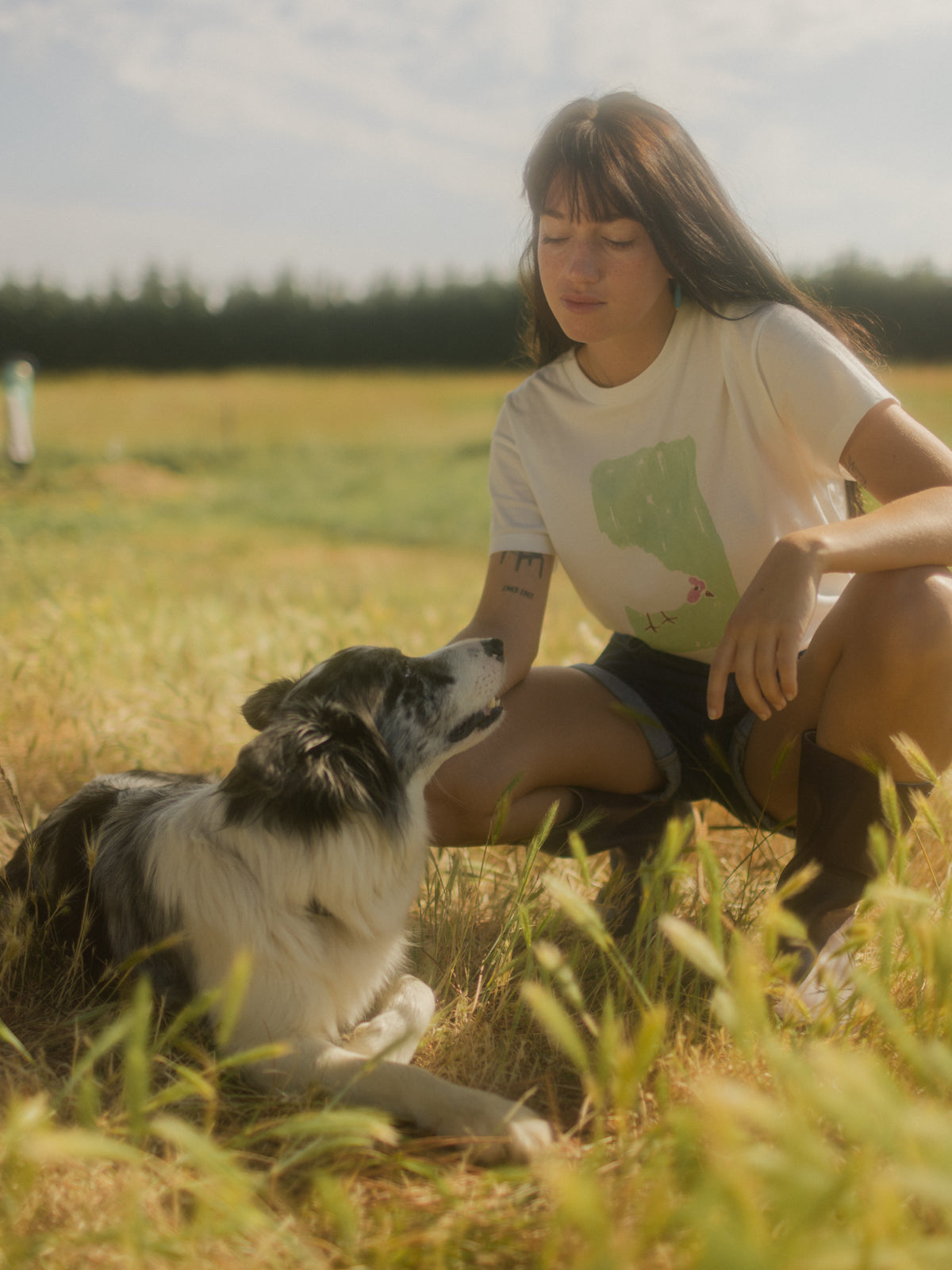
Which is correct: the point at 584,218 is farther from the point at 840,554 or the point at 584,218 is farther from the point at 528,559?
the point at 840,554

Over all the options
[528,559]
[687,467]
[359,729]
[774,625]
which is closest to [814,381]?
[687,467]

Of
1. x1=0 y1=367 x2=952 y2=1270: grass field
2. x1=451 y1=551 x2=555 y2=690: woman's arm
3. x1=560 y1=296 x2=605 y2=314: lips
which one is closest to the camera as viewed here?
x1=0 y1=367 x2=952 y2=1270: grass field

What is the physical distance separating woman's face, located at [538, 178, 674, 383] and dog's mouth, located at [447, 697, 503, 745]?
1.04m

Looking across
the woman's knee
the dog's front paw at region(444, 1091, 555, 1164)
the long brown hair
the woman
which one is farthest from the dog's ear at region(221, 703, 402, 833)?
the long brown hair

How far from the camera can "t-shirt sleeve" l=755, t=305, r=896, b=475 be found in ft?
7.22

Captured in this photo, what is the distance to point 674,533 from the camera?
2.61 meters

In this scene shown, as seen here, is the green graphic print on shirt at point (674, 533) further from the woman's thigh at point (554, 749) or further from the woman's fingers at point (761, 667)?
the woman's fingers at point (761, 667)

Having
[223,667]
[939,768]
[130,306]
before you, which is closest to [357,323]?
[130,306]

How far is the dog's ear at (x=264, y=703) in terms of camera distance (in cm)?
241

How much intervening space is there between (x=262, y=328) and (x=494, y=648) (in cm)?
3478

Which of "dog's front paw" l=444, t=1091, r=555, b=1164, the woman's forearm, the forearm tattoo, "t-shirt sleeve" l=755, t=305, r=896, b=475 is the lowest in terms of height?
"dog's front paw" l=444, t=1091, r=555, b=1164

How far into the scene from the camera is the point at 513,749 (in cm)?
257

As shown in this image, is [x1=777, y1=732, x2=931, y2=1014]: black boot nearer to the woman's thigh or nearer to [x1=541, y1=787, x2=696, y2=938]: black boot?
[x1=541, y1=787, x2=696, y2=938]: black boot

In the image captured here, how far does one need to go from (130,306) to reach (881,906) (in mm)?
37600
